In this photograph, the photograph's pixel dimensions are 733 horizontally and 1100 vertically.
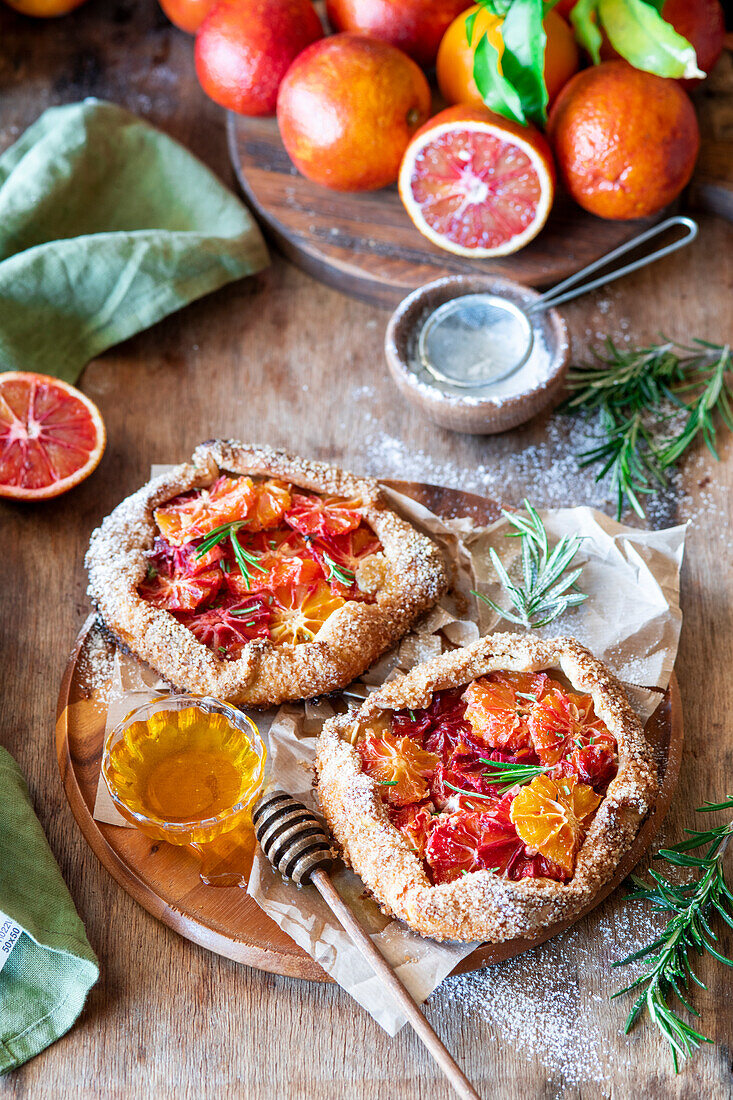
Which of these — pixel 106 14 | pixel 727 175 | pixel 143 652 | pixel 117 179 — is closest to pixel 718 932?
pixel 143 652

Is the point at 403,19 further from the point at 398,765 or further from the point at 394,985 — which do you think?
the point at 394,985

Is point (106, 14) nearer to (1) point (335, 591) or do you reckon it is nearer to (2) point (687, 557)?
(1) point (335, 591)

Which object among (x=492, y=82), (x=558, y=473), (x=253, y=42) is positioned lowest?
(x=558, y=473)

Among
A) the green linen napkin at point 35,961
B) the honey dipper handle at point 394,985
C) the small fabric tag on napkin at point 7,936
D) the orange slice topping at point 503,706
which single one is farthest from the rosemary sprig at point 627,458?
the small fabric tag on napkin at point 7,936

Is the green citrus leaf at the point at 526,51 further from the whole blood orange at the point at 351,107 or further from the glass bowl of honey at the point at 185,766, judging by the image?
the glass bowl of honey at the point at 185,766

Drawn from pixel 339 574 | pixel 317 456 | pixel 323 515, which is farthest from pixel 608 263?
pixel 339 574

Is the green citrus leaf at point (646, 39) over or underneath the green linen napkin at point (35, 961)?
over

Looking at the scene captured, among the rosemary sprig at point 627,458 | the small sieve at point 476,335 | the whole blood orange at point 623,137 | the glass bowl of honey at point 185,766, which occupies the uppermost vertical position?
the whole blood orange at point 623,137
